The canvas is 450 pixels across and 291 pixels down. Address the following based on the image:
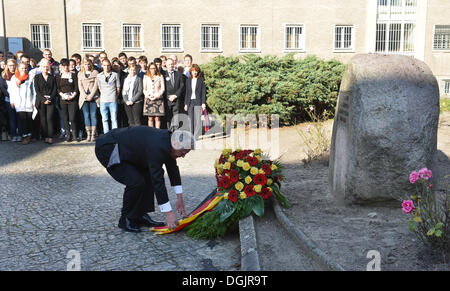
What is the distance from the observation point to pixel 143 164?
587 cm

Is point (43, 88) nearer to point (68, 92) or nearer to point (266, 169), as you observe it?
point (68, 92)

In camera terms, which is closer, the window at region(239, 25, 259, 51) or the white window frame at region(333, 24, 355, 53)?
the window at region(239, 25, 259, 51)

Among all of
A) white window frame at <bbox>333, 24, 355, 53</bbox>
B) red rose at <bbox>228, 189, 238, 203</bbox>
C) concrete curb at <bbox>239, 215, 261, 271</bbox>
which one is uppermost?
white window frame at <bbox>333, 24, 355, 53</bbox>

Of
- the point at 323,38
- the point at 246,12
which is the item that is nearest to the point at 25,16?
the point at 246,12

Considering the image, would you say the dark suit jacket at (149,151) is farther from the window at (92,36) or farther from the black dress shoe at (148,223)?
the window at (92,36)

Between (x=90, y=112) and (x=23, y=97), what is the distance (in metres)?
1.74

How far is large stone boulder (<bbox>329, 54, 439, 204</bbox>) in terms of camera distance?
225 inches

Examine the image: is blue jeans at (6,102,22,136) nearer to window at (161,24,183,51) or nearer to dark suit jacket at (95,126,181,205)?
dark suit jacket at (95,126,181,205)

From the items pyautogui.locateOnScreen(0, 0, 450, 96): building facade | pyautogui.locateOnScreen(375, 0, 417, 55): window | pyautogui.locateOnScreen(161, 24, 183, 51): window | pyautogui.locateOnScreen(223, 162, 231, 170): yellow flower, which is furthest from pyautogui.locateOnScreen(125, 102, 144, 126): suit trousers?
pyautogui.locateOnScreen(375, 0, 417, 55): window

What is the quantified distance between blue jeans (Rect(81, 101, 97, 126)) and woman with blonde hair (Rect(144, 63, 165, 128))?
138cm

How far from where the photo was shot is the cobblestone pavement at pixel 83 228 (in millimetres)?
5008

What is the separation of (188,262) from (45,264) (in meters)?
1.42
